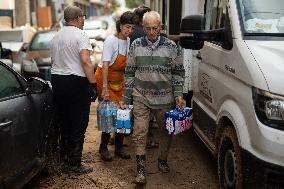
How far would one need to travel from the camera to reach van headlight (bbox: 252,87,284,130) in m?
3.12

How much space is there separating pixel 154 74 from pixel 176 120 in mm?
514

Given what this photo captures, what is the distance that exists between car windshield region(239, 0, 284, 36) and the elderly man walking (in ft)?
3.06

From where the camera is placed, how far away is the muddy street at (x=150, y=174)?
4852 mm

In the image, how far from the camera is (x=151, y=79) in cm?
462

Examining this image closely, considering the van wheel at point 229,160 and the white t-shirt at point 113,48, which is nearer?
the van wheel at point 229,160

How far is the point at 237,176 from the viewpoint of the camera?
3.69 meters

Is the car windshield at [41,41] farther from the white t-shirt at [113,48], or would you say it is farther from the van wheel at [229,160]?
the van wheel at [229,160]

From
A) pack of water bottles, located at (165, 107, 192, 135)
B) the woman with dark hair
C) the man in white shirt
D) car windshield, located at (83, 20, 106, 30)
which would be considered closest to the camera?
pack of water bottles, located at (165, 107, 192, 135)

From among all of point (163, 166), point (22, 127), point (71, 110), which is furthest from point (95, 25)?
point (22, 127)

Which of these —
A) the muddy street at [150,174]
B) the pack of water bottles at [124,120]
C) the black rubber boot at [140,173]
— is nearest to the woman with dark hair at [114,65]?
the muddy street at [150,174]

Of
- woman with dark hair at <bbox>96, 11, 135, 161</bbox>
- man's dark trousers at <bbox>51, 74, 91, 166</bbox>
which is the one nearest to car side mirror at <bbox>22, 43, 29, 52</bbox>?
woman with dark hair at <bbox>96, 11, 135, 161</bbox>

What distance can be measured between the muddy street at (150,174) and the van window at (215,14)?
164cm

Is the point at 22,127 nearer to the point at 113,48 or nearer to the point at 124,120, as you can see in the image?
the point at 124,120

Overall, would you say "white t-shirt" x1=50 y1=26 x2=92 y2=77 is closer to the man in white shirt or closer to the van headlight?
the man in white shirt
